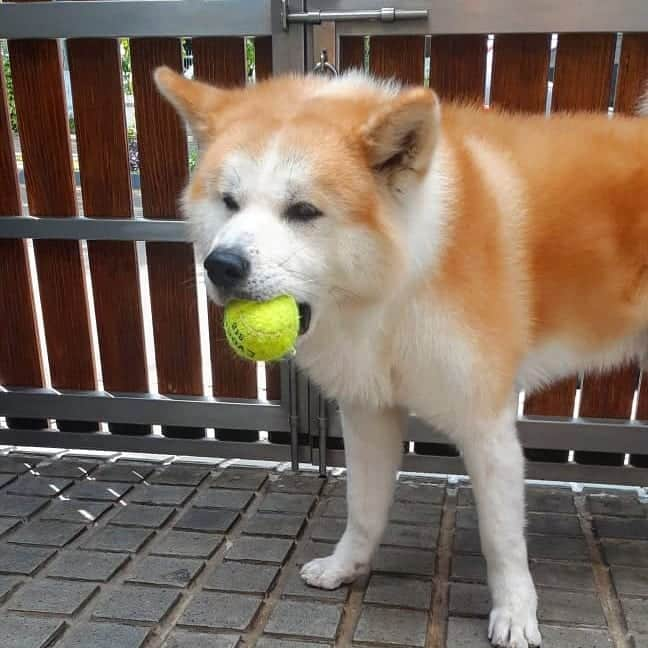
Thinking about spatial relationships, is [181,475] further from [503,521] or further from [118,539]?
[503,521]

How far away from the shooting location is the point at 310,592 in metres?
2.31

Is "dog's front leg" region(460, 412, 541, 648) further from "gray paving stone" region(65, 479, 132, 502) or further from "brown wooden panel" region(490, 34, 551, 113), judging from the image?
"gray paving stone" region(65, 479, 132, 502)

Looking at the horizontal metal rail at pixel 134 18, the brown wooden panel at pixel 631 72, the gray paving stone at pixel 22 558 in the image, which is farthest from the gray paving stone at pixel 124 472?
the brown wooden panel at pixel 631 72

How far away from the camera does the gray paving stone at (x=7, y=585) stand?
88.7 inches

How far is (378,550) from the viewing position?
2543 millimetres

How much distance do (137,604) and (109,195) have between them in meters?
1.68

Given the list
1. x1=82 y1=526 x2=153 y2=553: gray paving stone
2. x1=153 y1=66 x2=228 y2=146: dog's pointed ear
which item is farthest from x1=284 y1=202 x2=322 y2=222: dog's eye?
x1=82 y1=526 x2=153 y2=553: gray paving stone

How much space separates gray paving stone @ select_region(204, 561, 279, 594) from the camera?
7.60ft

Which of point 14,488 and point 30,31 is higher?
point 30,31

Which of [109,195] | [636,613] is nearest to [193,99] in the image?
[109,195]

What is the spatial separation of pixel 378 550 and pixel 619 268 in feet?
4.33

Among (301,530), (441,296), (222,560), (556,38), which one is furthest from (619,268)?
(222,560)

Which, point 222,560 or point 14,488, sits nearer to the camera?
point 222,560

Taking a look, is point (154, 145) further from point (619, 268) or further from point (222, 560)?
point (619, 268)
